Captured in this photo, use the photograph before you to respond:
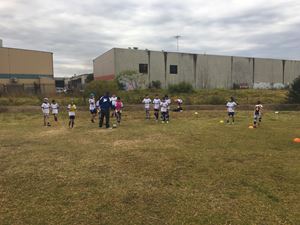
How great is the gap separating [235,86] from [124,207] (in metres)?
56.1

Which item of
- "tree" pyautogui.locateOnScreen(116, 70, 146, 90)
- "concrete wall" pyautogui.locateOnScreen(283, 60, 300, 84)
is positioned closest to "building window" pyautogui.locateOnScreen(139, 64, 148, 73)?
"tree" pyautogui.locateOnScreen(116, 70, 146, 90)

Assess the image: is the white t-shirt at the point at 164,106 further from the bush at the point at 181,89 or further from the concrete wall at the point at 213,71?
the concrete wall at the point at 213,71

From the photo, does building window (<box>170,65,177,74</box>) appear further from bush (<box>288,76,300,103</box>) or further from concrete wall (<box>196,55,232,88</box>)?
bush (<box>288,76,300,103</box>)

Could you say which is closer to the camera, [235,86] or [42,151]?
[42,151]

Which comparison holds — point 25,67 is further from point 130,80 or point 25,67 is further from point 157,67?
point 157,67

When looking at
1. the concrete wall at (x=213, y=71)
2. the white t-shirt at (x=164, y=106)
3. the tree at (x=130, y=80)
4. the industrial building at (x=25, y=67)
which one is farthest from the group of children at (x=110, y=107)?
the concrete wall at (x=213, y=71)

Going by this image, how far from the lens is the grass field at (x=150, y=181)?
17.2 ft

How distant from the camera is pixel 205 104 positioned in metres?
29.1

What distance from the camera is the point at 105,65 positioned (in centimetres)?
5366

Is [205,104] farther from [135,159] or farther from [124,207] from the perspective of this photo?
[124,207]

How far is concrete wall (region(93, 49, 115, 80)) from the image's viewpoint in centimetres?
4894

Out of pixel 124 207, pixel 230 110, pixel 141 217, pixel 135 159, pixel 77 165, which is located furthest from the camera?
pixel 230 110

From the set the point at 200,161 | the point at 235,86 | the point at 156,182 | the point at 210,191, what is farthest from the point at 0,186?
the point at 235,86

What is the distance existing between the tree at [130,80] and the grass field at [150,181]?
34.7 m
